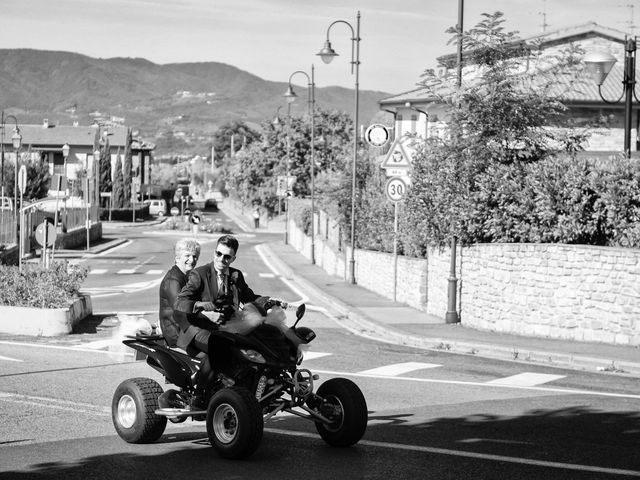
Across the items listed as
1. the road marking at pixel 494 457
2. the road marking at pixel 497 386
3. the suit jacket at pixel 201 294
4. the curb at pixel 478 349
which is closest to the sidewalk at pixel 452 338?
the curb at pixel 478 349

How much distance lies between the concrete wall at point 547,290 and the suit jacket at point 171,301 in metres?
11.9

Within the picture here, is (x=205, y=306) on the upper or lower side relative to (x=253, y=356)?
upper

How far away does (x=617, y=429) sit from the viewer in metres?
12.2

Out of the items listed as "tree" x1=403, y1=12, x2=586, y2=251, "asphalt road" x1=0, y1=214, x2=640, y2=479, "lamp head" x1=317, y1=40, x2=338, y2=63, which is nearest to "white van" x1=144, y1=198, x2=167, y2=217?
"lamp head" x1=317, y1=40, x2=338, y2=63

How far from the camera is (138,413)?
1058 centimetres

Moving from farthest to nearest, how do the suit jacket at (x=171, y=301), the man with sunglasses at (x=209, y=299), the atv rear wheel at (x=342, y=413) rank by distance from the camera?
the suit jacket at (x=171, y=301) → the atv rear wheel at (x=342, y=413) → the man with sunglasses at (x=209, y=299)

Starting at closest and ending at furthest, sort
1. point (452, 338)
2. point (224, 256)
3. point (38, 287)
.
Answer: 1. point (224, 256)
2. point (38, 287)
3. point (452, 338)

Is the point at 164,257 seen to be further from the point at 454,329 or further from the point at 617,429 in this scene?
the point at 617,429

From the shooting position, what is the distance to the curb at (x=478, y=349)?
731 inches

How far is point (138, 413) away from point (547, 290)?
13168 millimetres

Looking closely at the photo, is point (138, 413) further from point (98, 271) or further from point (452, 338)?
point (98, 271)

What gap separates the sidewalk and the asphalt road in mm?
933

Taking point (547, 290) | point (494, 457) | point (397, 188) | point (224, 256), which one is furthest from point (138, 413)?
point (397, 188)

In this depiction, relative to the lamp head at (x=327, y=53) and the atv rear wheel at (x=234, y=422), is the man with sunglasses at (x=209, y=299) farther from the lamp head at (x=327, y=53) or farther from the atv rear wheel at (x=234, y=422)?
the lamp head at (x=327, y=53)
